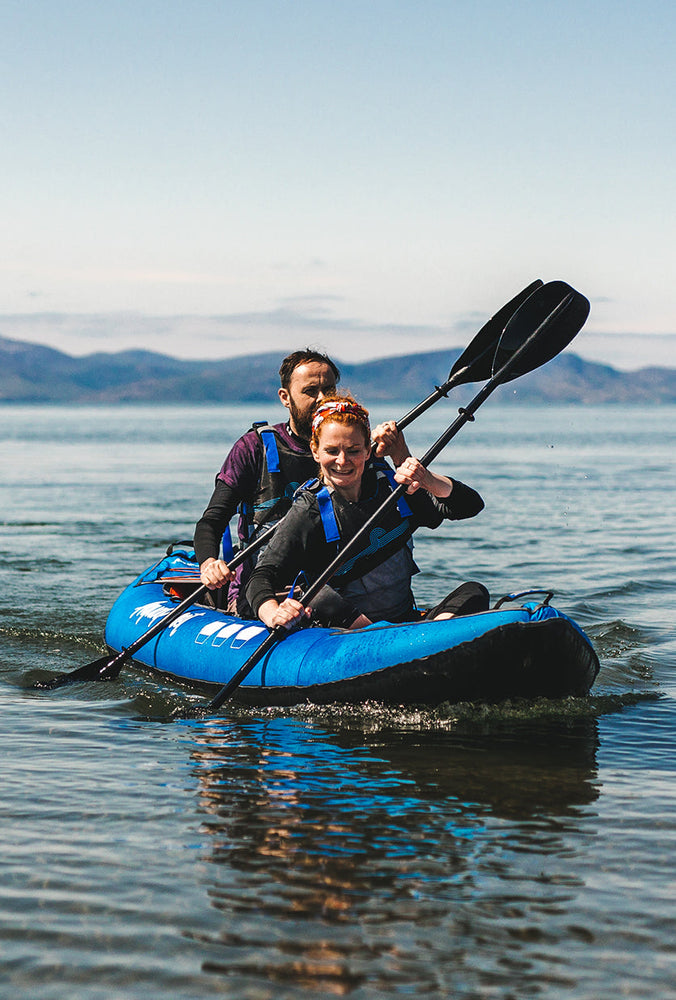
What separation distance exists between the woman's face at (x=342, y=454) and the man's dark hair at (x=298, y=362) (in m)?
1.07

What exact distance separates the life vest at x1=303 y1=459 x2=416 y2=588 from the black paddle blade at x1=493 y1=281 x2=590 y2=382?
3.83ft

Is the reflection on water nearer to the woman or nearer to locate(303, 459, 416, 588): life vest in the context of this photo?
the woman

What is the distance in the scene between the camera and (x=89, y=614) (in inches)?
431

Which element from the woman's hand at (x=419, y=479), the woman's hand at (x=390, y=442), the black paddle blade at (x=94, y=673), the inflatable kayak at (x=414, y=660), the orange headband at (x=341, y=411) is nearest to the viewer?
the inflatable kayak at (x=414, y=660)

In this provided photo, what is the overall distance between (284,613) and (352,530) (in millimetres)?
658

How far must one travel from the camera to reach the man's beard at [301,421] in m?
7.54

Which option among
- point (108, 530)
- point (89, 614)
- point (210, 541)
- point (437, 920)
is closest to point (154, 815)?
point (437, 920)

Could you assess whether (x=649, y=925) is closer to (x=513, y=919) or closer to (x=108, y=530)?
(x=513, y=919)

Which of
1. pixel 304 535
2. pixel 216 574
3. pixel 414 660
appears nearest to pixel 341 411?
pixel 304 535

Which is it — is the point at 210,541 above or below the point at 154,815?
above

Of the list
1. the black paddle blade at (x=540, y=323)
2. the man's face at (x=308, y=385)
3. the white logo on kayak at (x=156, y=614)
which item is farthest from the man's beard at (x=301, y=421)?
the white logo on kayak at (x=156, y=614)

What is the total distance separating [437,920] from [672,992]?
0.81 metres

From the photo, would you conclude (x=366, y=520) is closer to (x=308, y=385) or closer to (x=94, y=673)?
(x=308, y=385)

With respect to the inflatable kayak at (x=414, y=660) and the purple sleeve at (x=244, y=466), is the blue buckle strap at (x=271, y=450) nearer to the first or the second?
the purple sleeve at (x=244, y=466)
